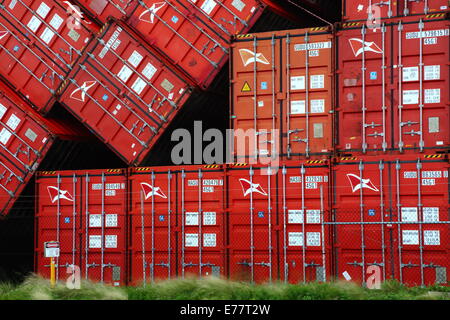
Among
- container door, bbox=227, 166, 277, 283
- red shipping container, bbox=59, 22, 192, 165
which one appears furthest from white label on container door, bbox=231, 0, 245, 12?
container door, bbox=227, 166, 277, 283

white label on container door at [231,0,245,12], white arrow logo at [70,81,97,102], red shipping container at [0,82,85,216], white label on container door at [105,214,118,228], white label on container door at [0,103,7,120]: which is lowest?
white label on container door at [105,214,118,228]

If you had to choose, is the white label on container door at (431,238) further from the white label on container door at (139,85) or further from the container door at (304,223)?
the white label on container door at (139,85)

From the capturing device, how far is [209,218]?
17844mm

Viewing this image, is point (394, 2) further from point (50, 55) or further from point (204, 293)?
point (50, 55)

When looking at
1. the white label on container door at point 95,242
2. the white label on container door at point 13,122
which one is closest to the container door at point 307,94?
the white label on container door at point 95,242

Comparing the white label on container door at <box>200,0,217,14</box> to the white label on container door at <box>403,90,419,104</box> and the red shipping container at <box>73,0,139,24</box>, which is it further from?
the white label on container door at <box>403,90,419,104</box>

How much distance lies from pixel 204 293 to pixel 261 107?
223 inches

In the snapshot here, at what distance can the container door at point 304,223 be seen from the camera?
16.8m

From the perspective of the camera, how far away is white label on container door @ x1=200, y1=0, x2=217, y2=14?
19.0m

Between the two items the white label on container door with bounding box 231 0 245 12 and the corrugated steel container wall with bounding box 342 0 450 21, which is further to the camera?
the white label on container door with bounding box 231 0 245 12

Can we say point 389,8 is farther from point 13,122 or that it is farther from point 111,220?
point 13,122

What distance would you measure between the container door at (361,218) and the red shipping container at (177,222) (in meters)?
2.71

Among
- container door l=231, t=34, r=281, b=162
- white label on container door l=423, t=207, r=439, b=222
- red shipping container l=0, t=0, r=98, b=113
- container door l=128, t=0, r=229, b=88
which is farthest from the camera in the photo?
red shipping container l=0, t=0, r=98, b=113

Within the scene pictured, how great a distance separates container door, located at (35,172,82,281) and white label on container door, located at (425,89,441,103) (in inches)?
339
